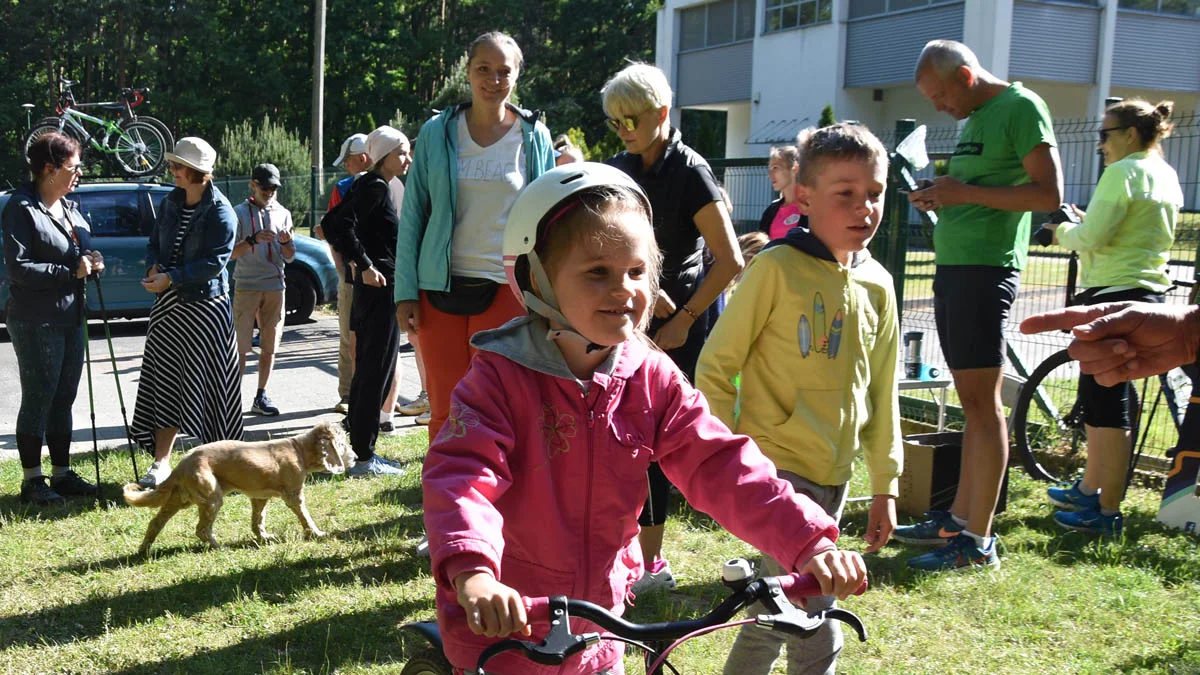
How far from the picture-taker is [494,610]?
172cm

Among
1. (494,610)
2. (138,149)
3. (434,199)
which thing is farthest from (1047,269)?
(138,149)

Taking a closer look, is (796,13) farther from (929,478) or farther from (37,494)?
(37,494)

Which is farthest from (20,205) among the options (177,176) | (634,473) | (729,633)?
(634,473)

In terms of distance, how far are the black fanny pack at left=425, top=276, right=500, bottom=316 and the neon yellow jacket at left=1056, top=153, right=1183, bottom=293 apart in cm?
340

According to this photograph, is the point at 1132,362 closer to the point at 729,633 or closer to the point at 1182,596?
the point at 729,633

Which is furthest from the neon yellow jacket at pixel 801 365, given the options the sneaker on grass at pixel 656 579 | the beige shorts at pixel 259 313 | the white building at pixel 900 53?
the white building at pixel 900 53

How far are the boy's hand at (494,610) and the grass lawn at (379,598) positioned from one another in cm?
223

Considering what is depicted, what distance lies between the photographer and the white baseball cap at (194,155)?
6188mm

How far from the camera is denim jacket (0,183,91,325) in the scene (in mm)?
6102

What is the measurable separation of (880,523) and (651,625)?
143cm

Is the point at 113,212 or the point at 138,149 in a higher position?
the point at 138,149

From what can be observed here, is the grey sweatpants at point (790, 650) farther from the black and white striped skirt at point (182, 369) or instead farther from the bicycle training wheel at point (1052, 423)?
the black and white striped skirt at point (182, 369)

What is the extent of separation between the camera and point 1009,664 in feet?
13.1

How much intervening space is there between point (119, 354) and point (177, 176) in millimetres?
Result: 7044
